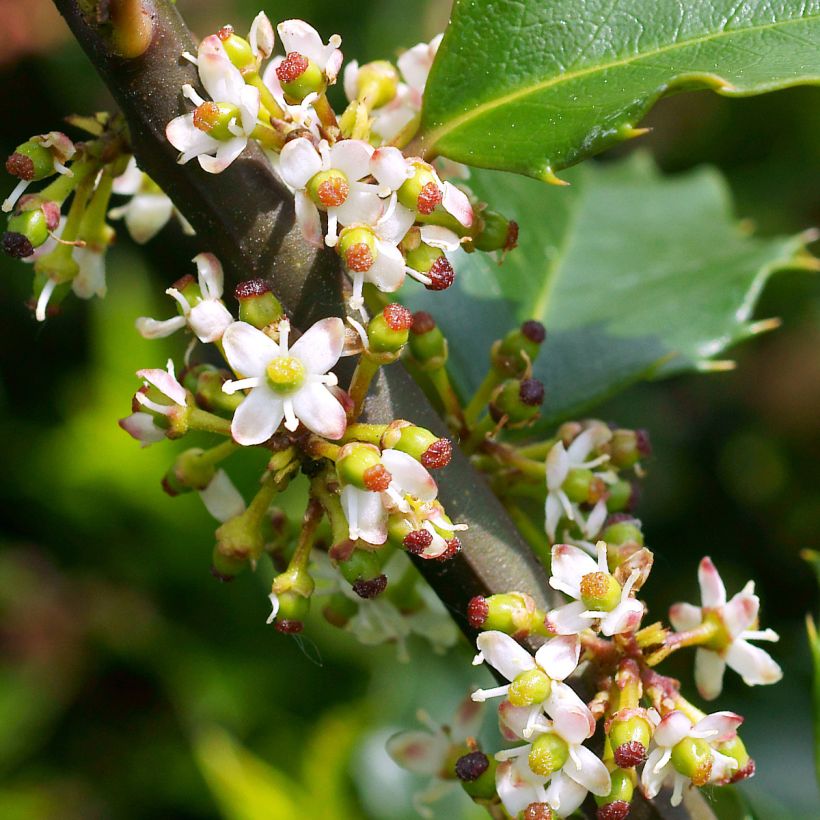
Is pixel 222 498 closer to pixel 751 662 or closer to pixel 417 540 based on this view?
pixel 417 540

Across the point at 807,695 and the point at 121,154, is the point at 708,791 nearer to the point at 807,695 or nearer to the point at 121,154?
the point at 121,154

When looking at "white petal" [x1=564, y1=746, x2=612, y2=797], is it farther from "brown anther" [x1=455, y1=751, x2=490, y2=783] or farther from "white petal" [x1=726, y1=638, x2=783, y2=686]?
"white petal" [x1=726, y1=638, x2=783, y2=686]

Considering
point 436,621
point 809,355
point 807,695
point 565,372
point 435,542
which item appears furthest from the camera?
point 809,355

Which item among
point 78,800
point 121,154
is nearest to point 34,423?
point 78,800

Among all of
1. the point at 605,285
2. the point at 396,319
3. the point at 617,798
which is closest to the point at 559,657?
the point at 617,798

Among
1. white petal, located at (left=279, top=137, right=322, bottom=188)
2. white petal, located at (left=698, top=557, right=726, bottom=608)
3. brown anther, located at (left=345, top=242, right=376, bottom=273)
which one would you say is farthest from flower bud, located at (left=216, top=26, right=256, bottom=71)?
white petal, located at (left=698, top=557, right=726, bottom=608)

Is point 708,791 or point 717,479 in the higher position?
point 708,791
